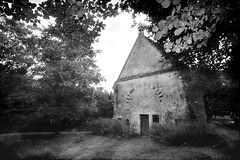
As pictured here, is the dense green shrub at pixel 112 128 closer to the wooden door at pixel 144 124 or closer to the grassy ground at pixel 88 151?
the grassy ground at pixel 88 151

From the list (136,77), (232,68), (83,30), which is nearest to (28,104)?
(136,77)

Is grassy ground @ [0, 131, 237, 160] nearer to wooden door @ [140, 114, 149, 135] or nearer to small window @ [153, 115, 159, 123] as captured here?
wooden door @ [140, 114, 149, 135]

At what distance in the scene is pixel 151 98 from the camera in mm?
11523

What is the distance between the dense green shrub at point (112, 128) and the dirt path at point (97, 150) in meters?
0.76

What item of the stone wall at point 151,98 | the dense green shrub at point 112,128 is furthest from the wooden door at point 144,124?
the dense green shrub at point 112,128

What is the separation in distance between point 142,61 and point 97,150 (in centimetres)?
859

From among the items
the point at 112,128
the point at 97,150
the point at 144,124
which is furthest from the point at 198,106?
the point at 97,150

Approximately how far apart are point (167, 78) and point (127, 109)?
494cm

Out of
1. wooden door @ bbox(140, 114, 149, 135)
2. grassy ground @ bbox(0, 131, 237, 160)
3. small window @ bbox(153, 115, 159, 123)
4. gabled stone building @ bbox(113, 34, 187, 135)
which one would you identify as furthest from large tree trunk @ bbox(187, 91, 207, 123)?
wooden door @ bbox(140, 114, 149, 135)

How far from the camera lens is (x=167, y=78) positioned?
1074cm

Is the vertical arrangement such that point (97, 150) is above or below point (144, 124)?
below

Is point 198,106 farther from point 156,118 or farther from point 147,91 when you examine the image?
point 147,91

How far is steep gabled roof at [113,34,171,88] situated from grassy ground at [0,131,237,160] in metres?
6.04

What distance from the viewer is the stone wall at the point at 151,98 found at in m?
9.91
